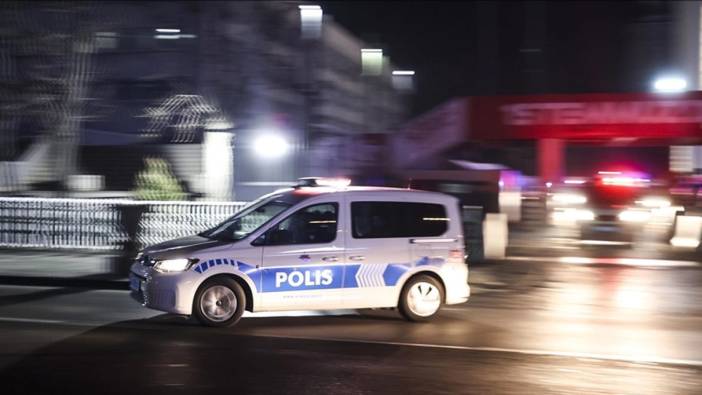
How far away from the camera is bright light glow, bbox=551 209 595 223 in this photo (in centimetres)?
2248

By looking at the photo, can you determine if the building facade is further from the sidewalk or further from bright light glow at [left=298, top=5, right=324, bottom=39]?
the sidewalk

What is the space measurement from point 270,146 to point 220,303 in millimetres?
13291

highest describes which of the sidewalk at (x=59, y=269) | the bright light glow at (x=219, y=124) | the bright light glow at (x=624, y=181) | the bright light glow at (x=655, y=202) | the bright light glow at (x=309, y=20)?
the bright light glow at (x=309, y=20)

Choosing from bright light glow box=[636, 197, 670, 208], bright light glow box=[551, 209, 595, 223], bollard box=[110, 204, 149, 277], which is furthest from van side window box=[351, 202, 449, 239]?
bright light glow box=[636, 197, 670, 208]

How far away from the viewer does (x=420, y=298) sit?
33.1 ft

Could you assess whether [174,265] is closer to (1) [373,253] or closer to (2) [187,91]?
(1) [373,253]

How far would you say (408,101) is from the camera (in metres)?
47.3

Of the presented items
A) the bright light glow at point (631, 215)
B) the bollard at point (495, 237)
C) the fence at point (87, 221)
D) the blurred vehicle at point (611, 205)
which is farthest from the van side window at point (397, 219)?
the bright light glow at point (631, 215)

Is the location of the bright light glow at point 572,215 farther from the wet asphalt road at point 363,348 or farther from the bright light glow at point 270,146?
the wet asphalt road at point 363,348

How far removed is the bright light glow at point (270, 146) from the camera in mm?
21734

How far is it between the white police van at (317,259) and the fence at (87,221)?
6.41 m

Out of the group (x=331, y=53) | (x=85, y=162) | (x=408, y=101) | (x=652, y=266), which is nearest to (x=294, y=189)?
(x=652, y=266)

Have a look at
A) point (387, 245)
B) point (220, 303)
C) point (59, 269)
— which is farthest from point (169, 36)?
point (220, 303)

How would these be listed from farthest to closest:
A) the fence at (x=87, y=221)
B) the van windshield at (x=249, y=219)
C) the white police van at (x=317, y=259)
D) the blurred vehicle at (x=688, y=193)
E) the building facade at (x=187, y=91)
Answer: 1. the building facade at (x=187, y=91)
2. the blurred vehicle at (x=688, y=193)
3. the fence at (x=87, y=221)
4. the van windshield at (x=249, y=219)
5. the white police van at (x=317, y=259)
